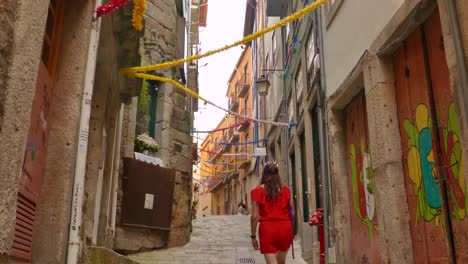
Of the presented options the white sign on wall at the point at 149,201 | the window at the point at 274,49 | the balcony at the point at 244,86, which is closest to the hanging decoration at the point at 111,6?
the white sign on wall at the point at 149,201

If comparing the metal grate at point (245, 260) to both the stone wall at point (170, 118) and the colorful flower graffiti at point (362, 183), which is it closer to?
Answer: the stone wall at point (170, 118)

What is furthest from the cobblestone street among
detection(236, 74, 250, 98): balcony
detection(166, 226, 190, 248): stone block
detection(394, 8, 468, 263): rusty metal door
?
detection(236, 74, 250, 98): balcony

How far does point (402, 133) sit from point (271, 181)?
1.52 meters

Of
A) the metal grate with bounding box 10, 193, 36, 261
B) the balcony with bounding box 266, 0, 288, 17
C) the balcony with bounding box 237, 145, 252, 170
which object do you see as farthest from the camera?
the balcony with bounding box 237, 145, 252, 170

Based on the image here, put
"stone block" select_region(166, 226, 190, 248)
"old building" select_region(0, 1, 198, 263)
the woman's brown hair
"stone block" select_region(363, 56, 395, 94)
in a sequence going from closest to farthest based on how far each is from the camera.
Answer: "old building" select_region(0, 1, 198, 263)
the woman's brown hair
"stone block" select_region(363, 56, 395, 94)
"stone block" select_region(166, 226, 190, 248)

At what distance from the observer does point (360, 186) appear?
6.45 meters

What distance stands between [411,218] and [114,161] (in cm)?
475

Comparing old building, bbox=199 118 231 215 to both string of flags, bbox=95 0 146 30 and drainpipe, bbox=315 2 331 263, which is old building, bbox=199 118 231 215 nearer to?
drainpipe, bbox=315 2 331 263

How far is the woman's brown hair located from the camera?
509 centimetres

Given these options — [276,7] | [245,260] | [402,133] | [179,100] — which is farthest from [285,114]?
[402,133]

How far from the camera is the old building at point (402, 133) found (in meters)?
4.02

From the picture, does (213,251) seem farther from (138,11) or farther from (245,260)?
(138,11)

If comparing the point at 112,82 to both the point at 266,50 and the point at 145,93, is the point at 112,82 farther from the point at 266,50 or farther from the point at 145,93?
the point at 266,50

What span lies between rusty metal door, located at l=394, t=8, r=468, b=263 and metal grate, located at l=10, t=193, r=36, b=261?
3.44 meters
